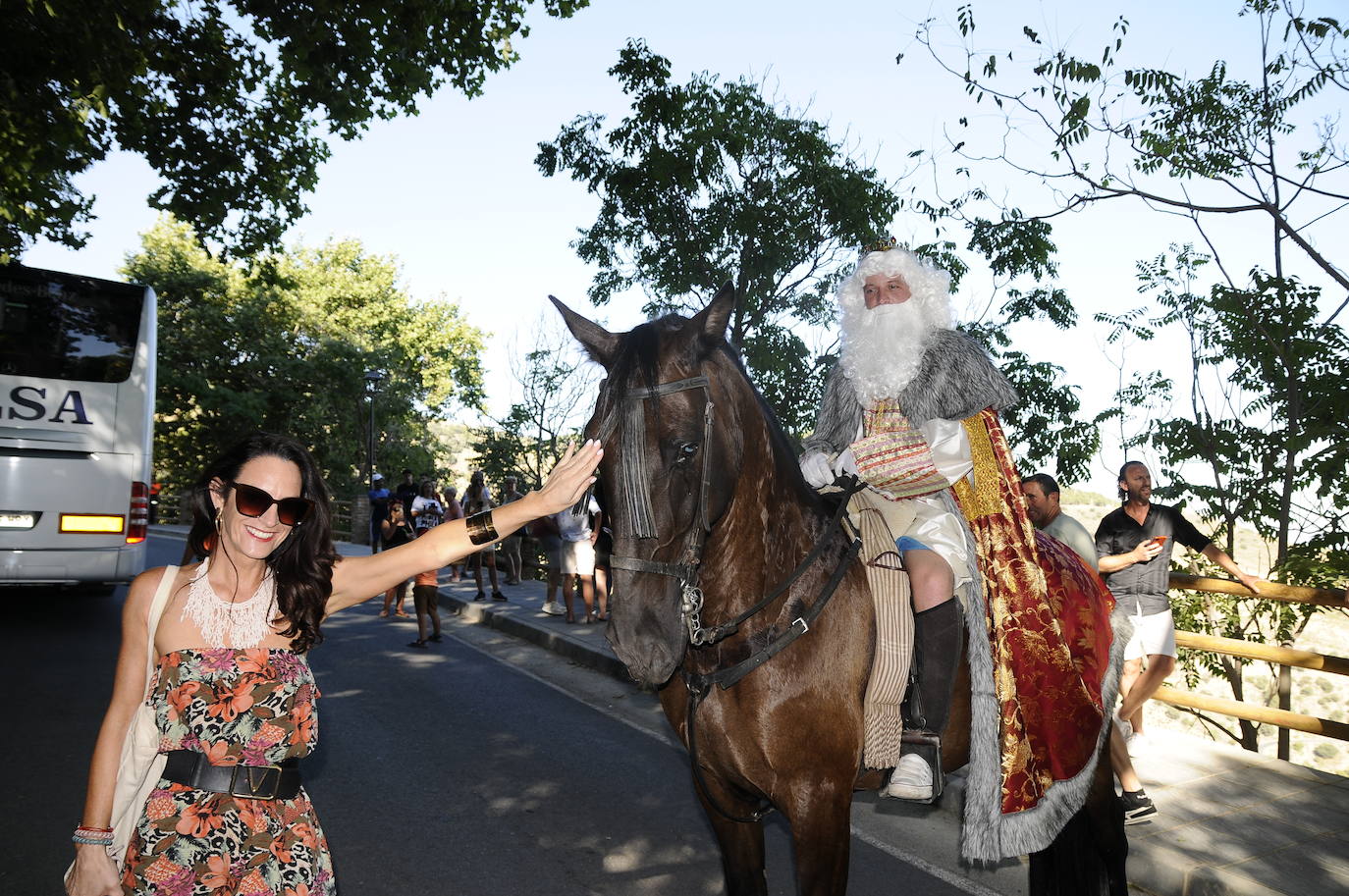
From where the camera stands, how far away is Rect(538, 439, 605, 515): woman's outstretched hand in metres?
2.36

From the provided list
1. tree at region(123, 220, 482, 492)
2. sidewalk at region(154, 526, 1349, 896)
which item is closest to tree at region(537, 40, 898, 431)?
sidewalk at region(154, 526, 1349, 896)

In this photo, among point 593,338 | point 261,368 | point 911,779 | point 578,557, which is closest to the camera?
point 593,338

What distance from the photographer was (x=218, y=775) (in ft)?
7.25

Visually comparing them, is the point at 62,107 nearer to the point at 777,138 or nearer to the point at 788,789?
the point at 777,138

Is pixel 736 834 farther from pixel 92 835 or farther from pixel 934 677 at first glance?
pixel 92 835

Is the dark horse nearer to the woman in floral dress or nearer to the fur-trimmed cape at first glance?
the woman in floral dress

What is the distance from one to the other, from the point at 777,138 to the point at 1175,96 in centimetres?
691

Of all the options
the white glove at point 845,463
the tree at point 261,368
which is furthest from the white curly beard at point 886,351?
the tree at point 261,368

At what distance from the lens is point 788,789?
2797mm

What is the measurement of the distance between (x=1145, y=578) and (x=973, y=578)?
3.80 metres

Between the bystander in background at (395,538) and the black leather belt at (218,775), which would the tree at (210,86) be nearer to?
the bystander in background at (395,538)

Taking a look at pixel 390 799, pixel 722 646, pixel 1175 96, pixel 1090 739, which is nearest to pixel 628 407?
pixel 722 646

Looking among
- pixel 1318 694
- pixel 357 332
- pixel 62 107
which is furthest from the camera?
pixel 357 332

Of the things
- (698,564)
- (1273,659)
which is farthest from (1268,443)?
(698,564)
